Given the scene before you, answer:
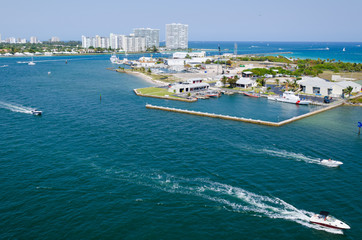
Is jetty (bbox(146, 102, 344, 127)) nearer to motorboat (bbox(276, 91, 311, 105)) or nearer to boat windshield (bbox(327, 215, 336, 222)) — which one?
motorboat (bbox(276, 91, 311, 105))

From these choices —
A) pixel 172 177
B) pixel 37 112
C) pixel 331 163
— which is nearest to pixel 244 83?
pixel 331 163

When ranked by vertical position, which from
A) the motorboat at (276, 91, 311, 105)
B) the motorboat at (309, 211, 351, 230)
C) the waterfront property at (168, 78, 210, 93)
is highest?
the waterfront property at (168, 78, 210, 93)

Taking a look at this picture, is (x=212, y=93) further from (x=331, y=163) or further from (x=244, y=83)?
(x=331, y=163)

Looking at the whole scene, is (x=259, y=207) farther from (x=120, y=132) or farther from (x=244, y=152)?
(x=120, y=132)

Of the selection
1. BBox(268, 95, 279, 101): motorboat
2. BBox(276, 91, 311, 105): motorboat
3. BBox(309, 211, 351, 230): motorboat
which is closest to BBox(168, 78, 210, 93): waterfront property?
BBox(268, 95, 279, 101): motorboat

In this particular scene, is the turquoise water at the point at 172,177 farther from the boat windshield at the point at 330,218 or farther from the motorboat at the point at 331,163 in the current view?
the boat windshield at the point at 330,218

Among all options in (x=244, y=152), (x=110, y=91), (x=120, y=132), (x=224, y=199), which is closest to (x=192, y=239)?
(x=224, y=199)
